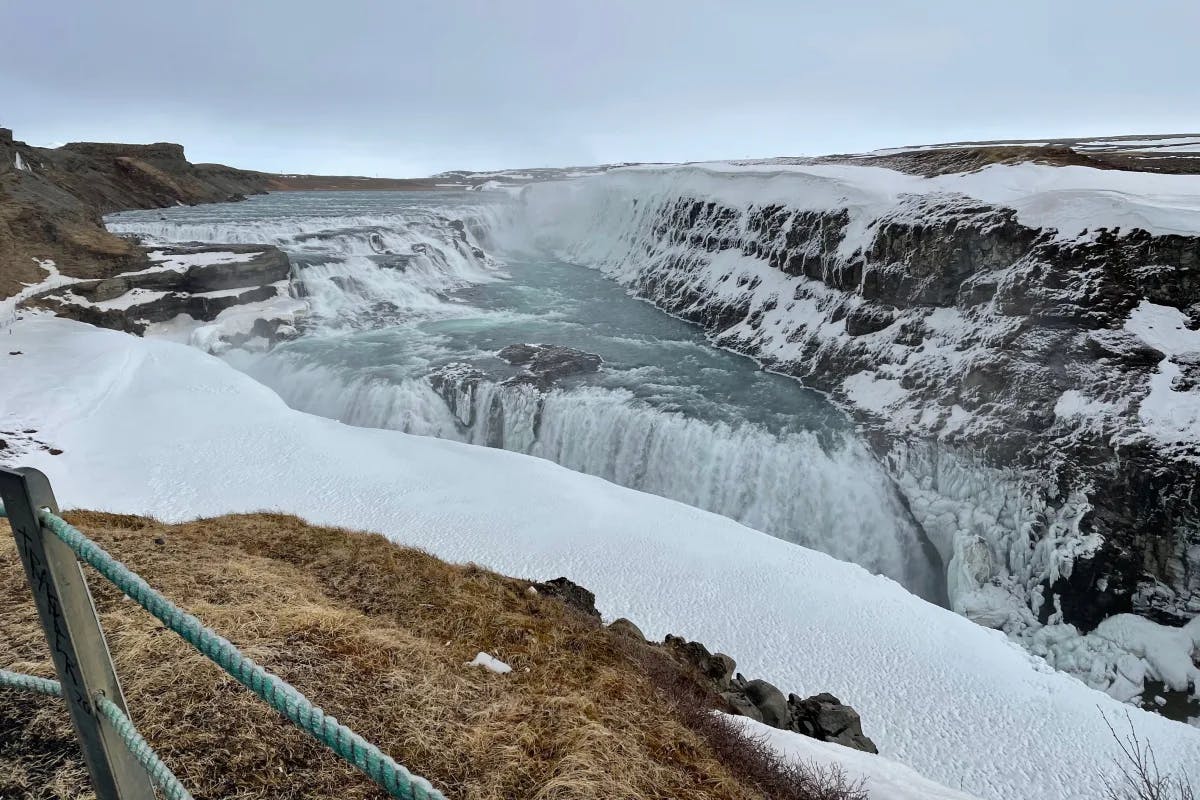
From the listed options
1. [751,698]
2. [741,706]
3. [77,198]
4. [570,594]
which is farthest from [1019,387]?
[77,198]

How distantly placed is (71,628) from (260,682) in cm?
52

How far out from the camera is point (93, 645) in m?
1.64

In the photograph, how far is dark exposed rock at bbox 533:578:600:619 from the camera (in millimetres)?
10266

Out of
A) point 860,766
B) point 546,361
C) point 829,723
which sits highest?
point 546,361

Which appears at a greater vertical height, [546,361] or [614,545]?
[546,361]

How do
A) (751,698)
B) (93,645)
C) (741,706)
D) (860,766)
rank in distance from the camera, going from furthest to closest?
(751,698) < (741,706) < (860,766) < (93,645)

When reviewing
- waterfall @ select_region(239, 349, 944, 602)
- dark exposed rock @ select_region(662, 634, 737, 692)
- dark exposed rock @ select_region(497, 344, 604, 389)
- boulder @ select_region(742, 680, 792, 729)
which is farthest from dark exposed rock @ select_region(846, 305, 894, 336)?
boulder @ select_region(742, 680, 792, 729)

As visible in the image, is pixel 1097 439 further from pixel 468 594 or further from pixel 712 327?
pixel 712 327

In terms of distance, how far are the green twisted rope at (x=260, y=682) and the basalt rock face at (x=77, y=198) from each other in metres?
32.2

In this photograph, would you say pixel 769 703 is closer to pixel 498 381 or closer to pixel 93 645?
pixel 93 645

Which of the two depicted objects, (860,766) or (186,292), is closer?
(860,766)

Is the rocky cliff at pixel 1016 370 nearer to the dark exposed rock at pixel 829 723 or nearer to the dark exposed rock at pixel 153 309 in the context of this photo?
the dark exposed rock at pixel 829 723

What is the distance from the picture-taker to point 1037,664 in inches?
487

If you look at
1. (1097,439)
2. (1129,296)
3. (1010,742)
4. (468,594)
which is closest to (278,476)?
(468,594)
